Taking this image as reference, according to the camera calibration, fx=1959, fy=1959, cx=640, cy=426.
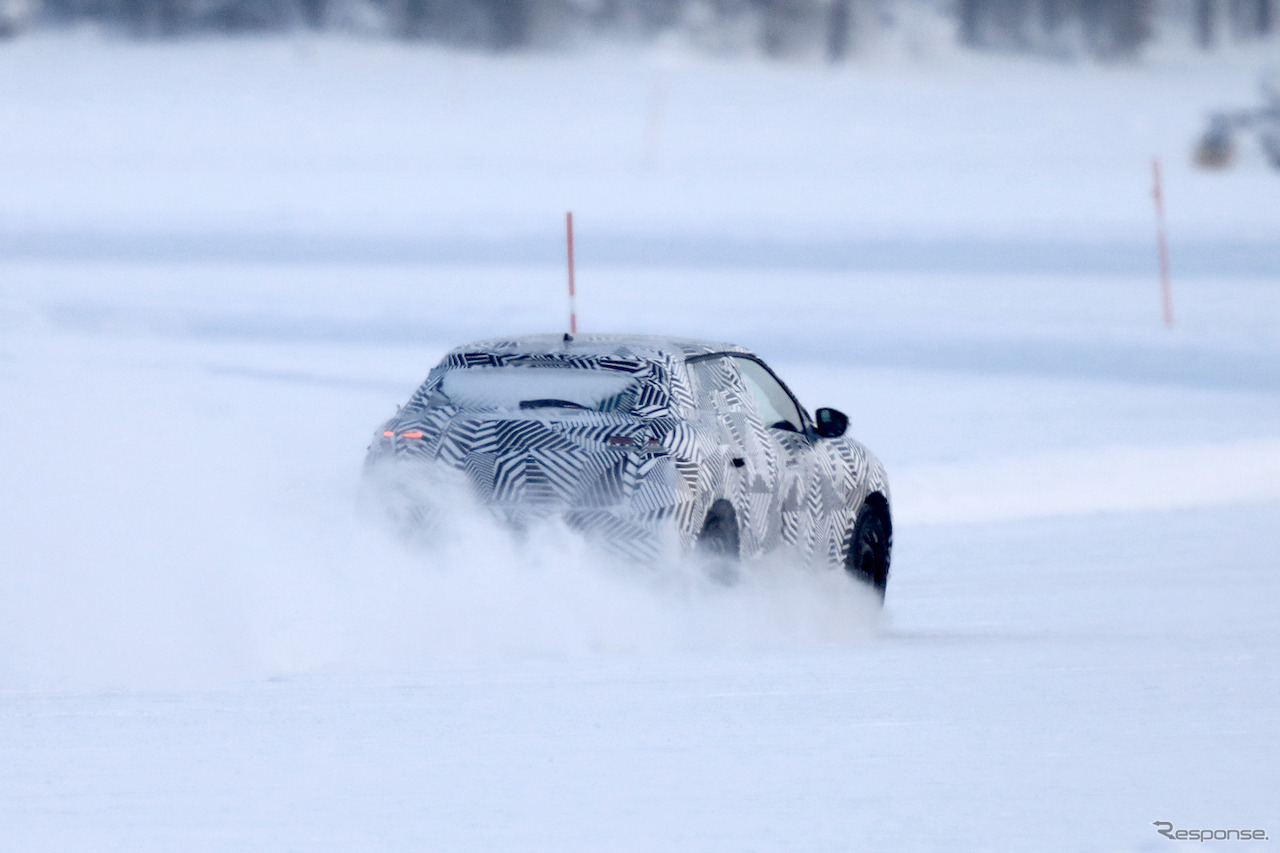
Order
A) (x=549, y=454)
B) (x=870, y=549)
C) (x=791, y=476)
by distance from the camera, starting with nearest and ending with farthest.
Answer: (x=549, y=454), (x=791, y=476), (x=870, y=549)

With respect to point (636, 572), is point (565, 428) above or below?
above

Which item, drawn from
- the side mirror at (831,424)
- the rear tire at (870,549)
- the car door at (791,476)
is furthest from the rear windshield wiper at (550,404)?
the rear tire at (870,549)

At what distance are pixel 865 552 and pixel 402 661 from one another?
8.92ft

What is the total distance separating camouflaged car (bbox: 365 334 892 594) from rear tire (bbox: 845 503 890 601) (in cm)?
87

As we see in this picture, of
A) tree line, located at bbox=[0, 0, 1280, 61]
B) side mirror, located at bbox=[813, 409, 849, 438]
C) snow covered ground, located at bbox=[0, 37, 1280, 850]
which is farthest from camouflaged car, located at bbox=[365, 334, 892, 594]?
tree line, located at bbox=[0, 0, 1280, 61]

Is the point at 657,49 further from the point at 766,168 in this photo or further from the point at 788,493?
the point at 788,493

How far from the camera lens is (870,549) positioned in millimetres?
9492

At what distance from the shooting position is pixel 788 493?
8523 mm

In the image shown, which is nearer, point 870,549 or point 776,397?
point 776,397

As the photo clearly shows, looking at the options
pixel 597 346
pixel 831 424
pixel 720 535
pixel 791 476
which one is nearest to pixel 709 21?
pixel 831 424

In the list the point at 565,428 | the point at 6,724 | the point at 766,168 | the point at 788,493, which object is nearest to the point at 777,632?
the point at 788,493

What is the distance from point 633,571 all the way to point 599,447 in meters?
0.50

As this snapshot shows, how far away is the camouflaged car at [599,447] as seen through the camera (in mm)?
Answer: 7500

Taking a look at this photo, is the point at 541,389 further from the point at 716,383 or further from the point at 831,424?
the point at 831,424
